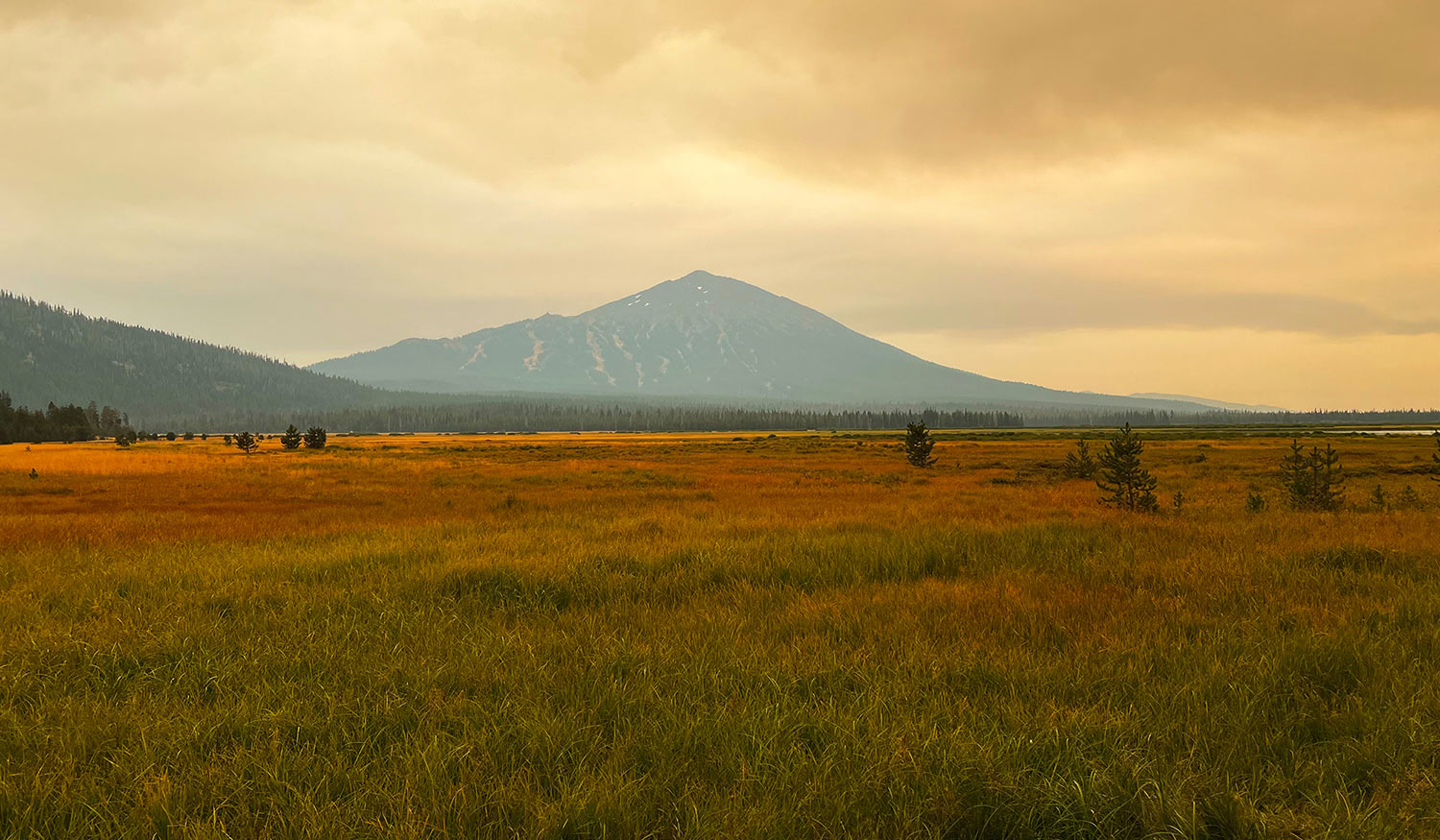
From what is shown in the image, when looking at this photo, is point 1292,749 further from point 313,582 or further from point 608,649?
point 313,582

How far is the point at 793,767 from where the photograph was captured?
4.10 meters

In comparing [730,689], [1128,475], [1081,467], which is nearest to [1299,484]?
[1128,475]

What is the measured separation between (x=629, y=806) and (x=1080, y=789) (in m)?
2.50

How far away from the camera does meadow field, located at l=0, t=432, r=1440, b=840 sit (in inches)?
145

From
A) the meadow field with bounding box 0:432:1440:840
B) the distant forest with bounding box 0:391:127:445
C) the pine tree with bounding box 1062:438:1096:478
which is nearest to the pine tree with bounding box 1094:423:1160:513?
the meadow field with bounding box 0:432:1440:840

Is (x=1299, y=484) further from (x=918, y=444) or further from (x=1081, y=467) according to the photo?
(x=918, y=444)

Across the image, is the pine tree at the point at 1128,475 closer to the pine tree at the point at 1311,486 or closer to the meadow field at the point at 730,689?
the pine tree at the point at 1311,486

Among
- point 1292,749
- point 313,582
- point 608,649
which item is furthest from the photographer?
point 313,582

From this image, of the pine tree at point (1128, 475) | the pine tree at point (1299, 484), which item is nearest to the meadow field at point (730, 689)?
the pine tree at point (1128, 475)

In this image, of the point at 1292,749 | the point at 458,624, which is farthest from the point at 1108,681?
the point at 458,624

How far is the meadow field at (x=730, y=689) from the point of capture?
369cm

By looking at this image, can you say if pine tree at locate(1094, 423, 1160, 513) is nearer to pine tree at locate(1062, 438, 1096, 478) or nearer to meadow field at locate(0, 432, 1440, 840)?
meadow field at locate(0, 432, 1440, 840)

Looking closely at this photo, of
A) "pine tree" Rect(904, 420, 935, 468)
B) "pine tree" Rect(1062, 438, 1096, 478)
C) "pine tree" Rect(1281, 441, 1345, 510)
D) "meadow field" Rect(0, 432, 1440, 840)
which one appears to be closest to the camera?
"meadow field" Rect(0, 432, 1440, 840)

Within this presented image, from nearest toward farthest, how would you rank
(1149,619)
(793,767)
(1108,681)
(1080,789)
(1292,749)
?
(1080,789), (793,767), (1292,749), (1108,681), (1149,619)
